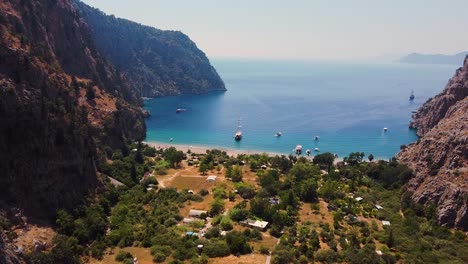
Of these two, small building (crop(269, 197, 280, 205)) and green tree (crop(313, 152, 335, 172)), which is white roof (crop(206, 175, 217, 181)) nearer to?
small building (crop(269, 197, 280, 205))

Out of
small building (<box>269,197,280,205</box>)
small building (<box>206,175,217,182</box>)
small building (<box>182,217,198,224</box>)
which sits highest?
small building (<box>269,197,280,205</box>)

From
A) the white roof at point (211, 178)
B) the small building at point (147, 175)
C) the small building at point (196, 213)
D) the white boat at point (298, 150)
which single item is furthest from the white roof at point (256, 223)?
the white boat at point (298, 150)

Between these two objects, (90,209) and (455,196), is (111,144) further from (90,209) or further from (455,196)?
(455,196)

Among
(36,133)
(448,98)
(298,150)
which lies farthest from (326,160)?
(36,133)

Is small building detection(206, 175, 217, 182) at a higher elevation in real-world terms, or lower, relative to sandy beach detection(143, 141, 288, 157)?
higher

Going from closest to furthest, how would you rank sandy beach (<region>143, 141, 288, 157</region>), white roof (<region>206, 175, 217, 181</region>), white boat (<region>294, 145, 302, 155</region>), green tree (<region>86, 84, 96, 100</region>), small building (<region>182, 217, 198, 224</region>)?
1. small building (<region>182, 217, 198, 224</region>)
2. white roof (<region>206, 175, 217, 181</region>)
3. green tree (<region>86, 84, 96, 100</region>)
4. sandy beach (<region>143, 141, 288, 157</region>)
5. white boat (<region>294, 145, 302, 155</region>)

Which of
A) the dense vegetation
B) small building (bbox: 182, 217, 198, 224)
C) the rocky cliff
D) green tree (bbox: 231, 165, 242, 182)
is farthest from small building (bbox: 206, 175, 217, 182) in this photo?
the rocky cliff

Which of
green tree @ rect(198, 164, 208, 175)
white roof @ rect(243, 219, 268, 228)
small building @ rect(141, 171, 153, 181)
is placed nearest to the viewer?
white roof @ rect(243, 219, 268, 228)

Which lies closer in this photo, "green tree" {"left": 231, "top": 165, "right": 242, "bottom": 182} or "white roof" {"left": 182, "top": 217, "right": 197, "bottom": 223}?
"white roof" {"left": 182, "top": 217, "right": 197, "bottom": 223}
